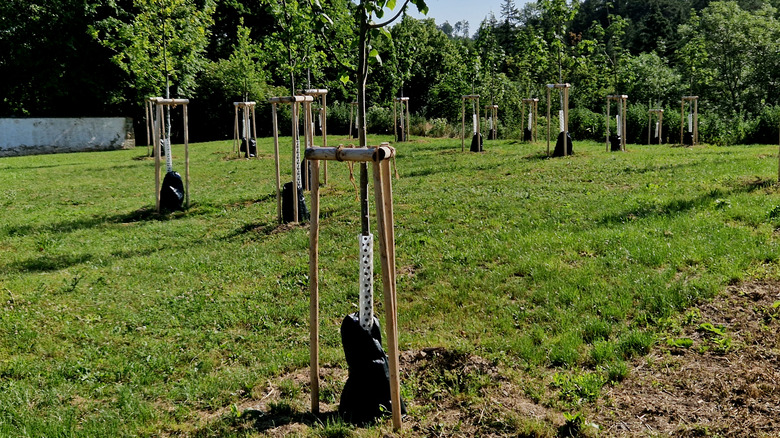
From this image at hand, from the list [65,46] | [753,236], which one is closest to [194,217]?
[753,236]

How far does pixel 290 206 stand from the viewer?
970 centimetres

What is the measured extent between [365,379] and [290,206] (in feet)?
19.6

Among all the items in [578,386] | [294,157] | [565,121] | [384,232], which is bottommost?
[578,386]

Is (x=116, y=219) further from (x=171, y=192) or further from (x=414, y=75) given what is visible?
(x=414, y=75)

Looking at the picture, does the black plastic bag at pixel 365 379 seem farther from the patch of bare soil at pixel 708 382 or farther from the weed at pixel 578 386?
the patch of bare soil at pixel 708 382

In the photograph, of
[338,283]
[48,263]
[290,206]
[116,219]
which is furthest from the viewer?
[116,219]

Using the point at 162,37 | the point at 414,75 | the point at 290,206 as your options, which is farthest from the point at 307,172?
the point at 414,75

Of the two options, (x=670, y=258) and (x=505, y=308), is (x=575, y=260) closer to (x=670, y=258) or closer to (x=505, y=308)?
(x=670, y=258)

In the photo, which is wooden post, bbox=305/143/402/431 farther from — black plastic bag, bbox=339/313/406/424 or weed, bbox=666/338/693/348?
weed, bbox=666/338/693/348

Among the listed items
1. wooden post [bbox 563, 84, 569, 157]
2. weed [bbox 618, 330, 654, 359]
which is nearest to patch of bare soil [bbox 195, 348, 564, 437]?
weed [bbox 618, 330, 654, 359]

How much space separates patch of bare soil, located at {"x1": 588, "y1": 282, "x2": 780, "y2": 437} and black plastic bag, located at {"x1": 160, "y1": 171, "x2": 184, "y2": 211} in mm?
9290

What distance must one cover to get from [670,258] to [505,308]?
2.11 meters

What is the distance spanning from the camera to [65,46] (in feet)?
105

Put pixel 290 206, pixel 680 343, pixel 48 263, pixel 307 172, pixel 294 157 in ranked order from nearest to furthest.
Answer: pixel 680 343
pixel 48 263
pixel 294 157
pixel 290 206
pixel 307 172
